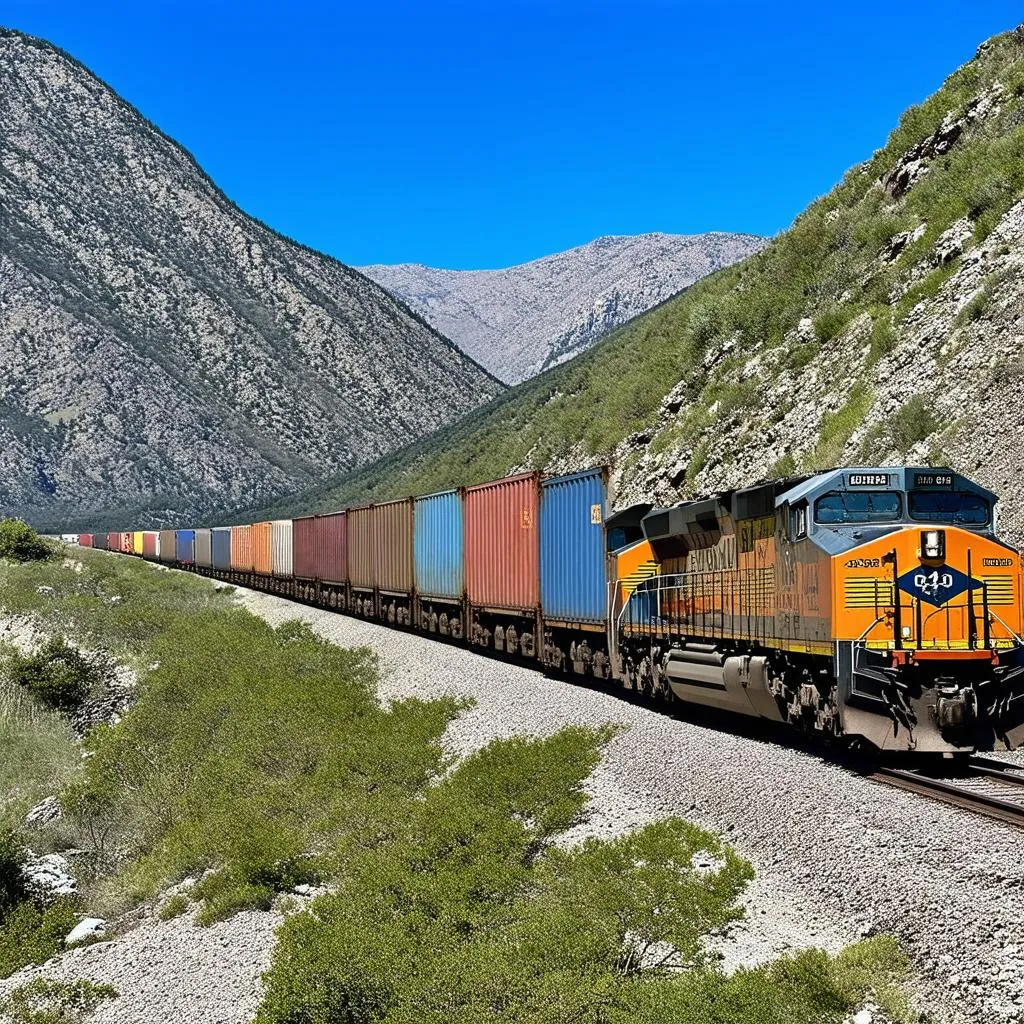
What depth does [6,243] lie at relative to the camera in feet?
434

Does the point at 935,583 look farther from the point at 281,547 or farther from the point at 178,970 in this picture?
the point at 281,547

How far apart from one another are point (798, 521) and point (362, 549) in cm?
2666

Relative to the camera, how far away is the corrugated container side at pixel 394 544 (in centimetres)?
3297

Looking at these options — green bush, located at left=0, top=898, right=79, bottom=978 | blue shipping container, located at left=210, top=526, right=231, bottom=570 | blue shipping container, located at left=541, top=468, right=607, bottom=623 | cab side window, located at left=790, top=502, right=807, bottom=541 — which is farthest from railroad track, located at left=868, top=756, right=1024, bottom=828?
blue shipping container, located at left=210, top=526, right=231, bottom=570

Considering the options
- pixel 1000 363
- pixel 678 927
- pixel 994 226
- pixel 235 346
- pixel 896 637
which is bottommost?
pixel 678 927

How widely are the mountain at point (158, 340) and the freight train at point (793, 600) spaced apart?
107 meters

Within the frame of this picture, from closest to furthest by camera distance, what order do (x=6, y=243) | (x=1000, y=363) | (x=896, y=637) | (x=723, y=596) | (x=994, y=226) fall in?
(x=896, y=637) < (x=723, y=596) < (x=1000, y=363) < (x=994, y=226) < (x=6, y=243)

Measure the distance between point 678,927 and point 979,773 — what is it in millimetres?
4748

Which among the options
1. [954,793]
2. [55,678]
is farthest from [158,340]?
[954,793]

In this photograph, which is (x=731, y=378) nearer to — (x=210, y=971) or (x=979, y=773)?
(x=979, y=773)

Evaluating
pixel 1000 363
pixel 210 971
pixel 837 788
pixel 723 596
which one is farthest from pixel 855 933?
pixel 1000 363

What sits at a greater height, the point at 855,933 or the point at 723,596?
the point at 723,596

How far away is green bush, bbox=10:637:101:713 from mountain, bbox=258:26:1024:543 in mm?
16609

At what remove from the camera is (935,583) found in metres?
12.2
